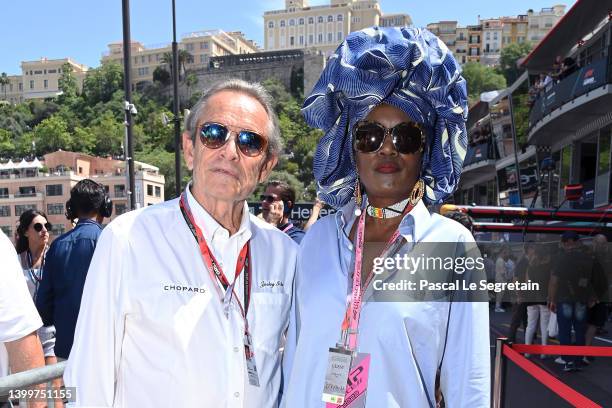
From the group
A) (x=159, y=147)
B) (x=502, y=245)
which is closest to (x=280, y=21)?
(x=159, y=147)

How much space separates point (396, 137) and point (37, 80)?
151471 millimetres

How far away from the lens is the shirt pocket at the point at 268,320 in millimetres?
1936

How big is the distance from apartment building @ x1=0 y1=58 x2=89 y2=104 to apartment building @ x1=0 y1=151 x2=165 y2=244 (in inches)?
1899

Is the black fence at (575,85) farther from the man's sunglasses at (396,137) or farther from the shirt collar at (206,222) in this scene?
the shirt collar at (206,222)

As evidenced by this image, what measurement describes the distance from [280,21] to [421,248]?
139 m

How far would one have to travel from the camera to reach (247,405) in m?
1.87

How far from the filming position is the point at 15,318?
7.14ft

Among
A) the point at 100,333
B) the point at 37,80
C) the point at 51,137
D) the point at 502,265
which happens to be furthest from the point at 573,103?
the point at 37,80

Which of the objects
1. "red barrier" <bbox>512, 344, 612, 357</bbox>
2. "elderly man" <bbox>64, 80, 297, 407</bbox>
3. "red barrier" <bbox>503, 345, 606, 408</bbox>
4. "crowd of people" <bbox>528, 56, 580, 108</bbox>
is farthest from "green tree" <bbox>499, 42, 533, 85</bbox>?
"elderly man" <bbox>64, 80, 297, 407</bbox>

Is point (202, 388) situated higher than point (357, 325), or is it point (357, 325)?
point (357, 325)

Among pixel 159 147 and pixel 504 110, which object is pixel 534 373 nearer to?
pixel 504 110

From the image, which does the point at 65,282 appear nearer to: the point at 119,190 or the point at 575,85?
the point at 575,85

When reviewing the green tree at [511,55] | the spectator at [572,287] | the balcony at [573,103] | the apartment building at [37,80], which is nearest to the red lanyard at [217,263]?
Result: the spectator at [572,287]

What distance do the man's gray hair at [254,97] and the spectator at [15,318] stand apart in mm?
893
